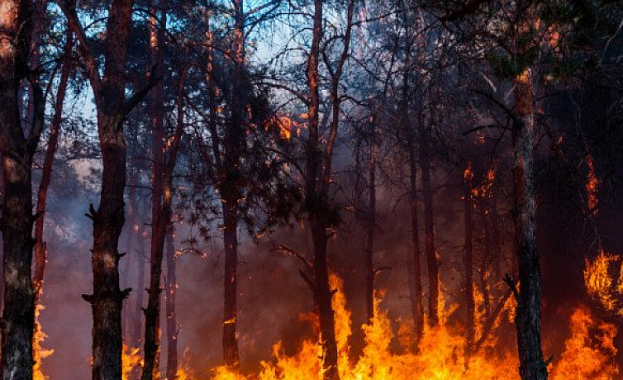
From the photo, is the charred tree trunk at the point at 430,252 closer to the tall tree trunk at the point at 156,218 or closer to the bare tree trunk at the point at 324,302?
the bare tree trunk at the point at 324,302

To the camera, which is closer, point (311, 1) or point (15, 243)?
point (15, 243)

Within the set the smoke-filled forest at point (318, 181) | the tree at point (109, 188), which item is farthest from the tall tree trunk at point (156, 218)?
the tree at point (109, 188)

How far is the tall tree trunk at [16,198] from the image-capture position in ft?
22.4

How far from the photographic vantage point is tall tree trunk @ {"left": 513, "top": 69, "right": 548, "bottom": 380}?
22.9ft

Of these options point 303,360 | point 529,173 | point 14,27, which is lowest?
point 303,360

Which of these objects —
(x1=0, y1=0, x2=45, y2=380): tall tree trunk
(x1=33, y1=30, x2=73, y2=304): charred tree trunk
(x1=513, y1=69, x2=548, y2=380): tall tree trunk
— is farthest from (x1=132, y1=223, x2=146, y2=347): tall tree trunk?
(x1=513, y1=69, x2=548, y2=380): tall tree trunk

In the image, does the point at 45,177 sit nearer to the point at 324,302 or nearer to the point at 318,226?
the point at 318,226

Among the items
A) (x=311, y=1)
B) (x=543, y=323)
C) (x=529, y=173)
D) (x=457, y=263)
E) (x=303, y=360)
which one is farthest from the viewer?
(x=457, y=263)

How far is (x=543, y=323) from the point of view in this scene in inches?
762

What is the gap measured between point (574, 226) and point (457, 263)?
808 centimetres

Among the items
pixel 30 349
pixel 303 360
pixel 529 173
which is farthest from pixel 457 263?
pixel 30 349

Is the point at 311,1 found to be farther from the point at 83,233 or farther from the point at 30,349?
the point at 83,233

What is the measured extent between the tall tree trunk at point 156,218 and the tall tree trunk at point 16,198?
195 cm

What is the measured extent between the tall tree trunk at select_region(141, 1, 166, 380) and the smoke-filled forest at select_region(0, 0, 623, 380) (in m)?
0.06
